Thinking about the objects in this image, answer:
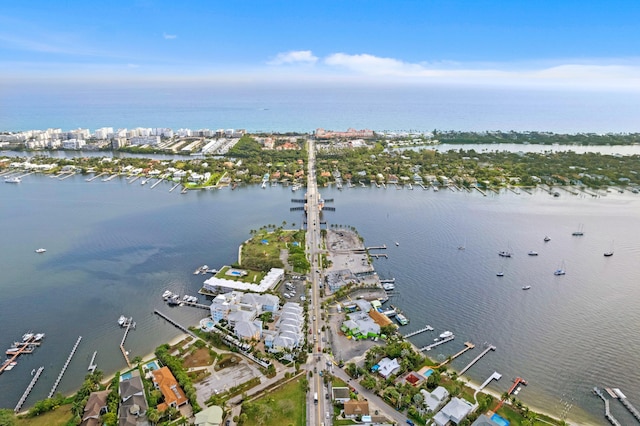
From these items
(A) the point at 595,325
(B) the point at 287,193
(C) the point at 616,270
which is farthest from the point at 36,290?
(C) the point at 616,270

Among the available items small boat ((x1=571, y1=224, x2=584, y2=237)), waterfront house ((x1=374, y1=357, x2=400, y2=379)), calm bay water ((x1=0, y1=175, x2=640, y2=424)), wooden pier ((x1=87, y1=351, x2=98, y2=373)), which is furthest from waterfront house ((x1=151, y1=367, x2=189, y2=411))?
small boat ((x1=571, y1=224, x2=584, y2=237))

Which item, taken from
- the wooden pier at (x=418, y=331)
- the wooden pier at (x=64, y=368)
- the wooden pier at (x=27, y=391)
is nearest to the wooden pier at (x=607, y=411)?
the wooden pier at (x=418, y=331)

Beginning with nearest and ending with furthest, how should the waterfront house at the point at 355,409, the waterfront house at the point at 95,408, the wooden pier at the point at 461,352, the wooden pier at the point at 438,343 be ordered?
the waterfront house at the point at 95,408 → the waterfront house at the point at 355,409 → the wooden pier at the point at 461,352 → the wooden pier at the point at 438,343

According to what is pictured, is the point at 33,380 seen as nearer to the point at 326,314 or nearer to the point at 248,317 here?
the point at 248,317

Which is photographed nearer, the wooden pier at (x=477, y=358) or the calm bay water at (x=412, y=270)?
the wooden pier at (x=477, y=358)

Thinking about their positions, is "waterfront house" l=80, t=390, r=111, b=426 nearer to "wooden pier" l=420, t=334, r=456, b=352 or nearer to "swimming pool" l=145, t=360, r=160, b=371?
"swimming pool" l=145, t=360, r=160, b=371

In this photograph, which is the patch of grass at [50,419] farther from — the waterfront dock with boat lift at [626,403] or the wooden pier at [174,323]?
the waterfront dock with boat lift at [626,403]
